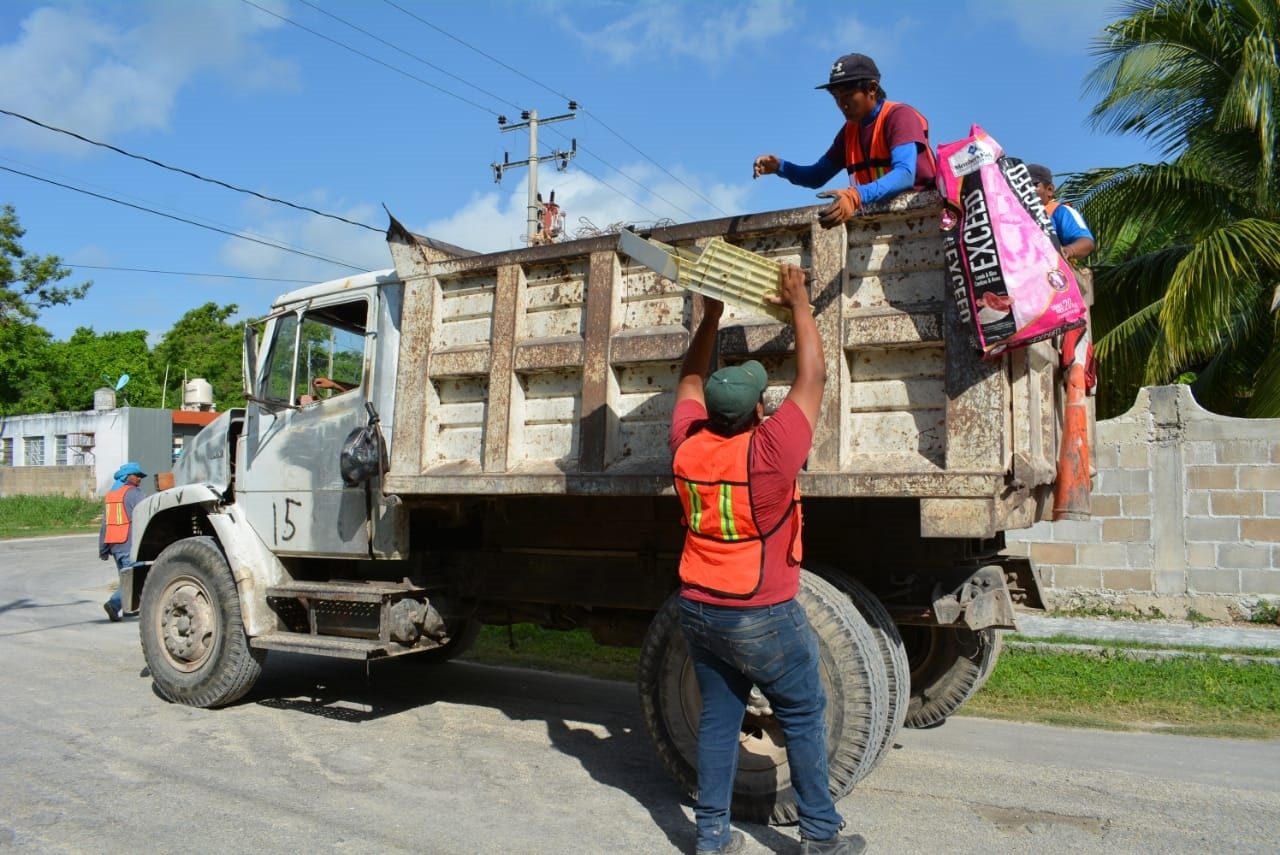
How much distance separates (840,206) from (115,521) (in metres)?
9.38

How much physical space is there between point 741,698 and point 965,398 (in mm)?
1450

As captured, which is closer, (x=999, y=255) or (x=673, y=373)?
(x=999, y=255)

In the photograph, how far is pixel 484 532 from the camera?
19.8 feet

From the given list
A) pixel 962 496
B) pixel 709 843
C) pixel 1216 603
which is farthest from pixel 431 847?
pixel 1216 603

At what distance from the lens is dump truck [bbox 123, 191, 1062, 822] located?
4.16 meters

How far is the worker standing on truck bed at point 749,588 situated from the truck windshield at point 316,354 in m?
3.09

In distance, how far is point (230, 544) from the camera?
6.32m

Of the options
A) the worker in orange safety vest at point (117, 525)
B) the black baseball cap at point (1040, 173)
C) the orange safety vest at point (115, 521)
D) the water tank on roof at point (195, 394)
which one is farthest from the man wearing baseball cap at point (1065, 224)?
the orange safety vest at point (115, 521)

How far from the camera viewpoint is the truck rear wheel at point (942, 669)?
18.7 feet

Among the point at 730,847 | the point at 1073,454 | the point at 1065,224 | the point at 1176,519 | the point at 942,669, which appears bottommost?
the point at 730,847

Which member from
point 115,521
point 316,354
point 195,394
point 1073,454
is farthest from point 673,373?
point 115,521

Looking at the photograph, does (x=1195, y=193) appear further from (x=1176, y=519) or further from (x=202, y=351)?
(x=202, y=351)

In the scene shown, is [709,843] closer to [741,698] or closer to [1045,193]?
[741,698]

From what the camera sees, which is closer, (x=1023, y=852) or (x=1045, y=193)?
(x=1023, y=852)
